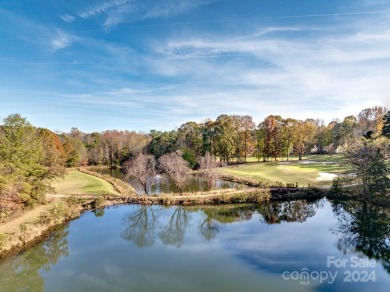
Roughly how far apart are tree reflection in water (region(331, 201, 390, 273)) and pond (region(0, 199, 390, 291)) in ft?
0.23

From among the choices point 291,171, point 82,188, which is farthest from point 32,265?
point 291,171

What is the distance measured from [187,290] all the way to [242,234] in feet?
27.0

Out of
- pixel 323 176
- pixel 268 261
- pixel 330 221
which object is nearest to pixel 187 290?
pixel 268 261

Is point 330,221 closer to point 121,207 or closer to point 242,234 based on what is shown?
point 242,234

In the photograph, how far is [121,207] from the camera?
27938mm

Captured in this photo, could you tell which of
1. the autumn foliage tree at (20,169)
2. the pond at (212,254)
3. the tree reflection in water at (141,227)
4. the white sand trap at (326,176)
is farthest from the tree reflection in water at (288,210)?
the autumn foliage tree at (20,169)

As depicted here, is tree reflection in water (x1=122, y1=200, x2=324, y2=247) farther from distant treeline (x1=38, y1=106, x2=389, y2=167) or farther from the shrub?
distant treeline (x1=38, y1=106, x2=389, y2=167)

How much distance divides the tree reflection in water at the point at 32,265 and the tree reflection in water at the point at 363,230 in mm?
18171

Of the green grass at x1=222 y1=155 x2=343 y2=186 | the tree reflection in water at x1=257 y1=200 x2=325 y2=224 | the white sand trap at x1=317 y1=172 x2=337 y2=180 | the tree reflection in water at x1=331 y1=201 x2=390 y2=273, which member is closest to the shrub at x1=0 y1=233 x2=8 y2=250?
the tree reflection in water at x1=257 y1=200 x2=325 y2=224

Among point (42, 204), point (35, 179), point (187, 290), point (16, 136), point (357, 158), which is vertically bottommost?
point (187, 290)

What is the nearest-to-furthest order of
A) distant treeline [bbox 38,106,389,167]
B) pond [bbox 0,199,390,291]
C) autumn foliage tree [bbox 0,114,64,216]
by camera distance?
pond [bbox 0,199,390,291], autumn foliage tree [bbox 0,114,64,216], distant treeline [bbox 38,106,389,167]

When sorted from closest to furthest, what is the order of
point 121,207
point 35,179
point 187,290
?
point 187,290
point 35,179
point 121,207

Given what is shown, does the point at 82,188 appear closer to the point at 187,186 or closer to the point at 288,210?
the point at 187,186

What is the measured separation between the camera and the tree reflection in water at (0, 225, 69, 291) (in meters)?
13.7
